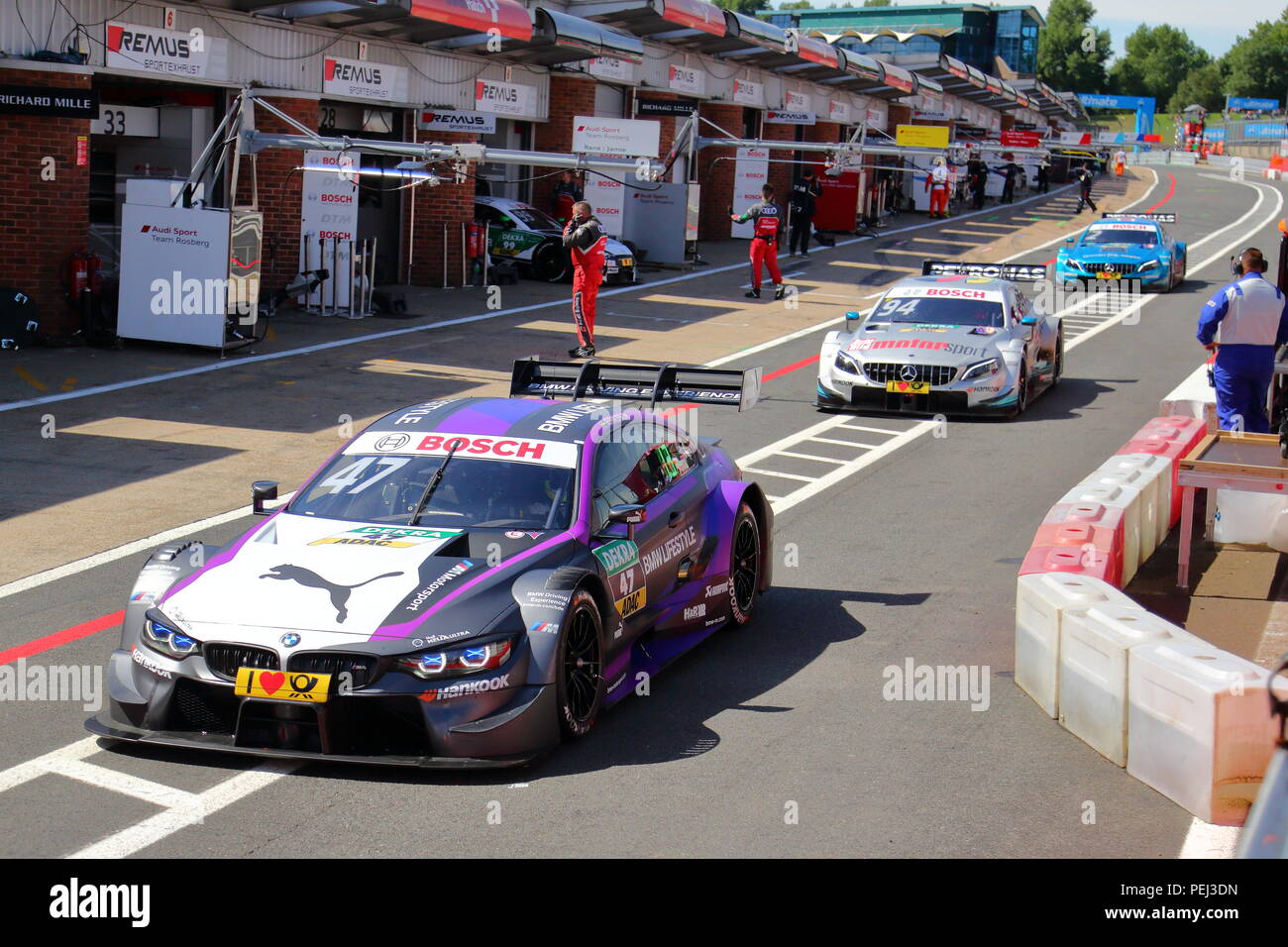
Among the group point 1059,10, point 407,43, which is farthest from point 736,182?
point 1059,10

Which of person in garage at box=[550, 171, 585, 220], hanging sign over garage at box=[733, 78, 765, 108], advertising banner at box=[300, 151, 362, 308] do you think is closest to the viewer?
advertising banner at box=[300, 151, 362, 308]

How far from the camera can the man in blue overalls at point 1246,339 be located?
1306 cm

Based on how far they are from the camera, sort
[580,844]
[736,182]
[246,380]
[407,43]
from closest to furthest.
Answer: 1. [580,844]
2. [246,380]
3. [407,43]
4. [736,182]

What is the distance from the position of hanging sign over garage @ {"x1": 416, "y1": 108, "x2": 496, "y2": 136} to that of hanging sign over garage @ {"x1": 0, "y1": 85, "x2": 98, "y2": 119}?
Answer: 31.3 ft

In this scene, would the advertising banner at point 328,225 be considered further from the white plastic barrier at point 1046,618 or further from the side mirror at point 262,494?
the white plastic barrier at point 1046,618

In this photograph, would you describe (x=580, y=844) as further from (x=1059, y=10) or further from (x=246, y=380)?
(x=1059, y=10)

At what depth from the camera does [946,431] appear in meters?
16.3

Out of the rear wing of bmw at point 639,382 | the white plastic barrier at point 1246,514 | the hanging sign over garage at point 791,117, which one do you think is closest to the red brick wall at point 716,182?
the hanging sign over garage at point 791,117

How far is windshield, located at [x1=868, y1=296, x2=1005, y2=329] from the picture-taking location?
57.2ft

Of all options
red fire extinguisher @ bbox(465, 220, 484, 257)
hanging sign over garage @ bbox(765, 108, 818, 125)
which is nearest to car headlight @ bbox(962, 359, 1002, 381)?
red fire extinguisher @ bbox(465, 220, 484, 257)

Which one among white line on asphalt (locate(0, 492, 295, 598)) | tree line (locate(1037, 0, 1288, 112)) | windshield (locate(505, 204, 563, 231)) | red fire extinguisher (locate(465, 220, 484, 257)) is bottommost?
white line on asphalt (locate(0, 492, 295, 598))

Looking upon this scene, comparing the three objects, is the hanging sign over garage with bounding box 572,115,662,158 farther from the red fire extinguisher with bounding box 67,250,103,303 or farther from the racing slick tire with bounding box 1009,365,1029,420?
the racing slick tire with bounding box 1009,365,1029,420

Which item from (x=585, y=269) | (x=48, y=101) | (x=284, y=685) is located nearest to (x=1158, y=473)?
(x=284, y=685)
